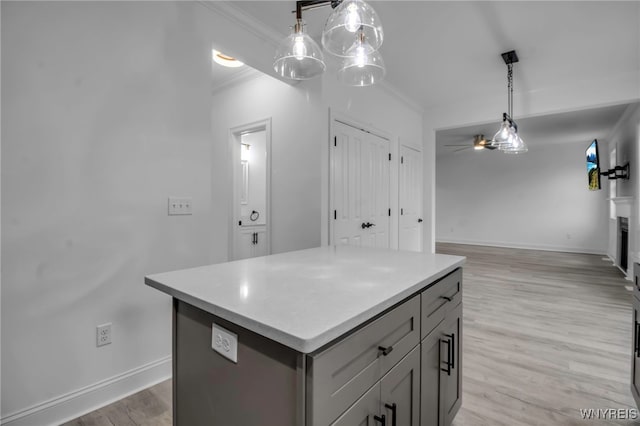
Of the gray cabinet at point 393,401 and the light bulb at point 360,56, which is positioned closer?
the gray cabinet at point 393,401

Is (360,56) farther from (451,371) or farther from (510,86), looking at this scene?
(510,86)

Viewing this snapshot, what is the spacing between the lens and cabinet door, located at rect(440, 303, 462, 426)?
1.43m

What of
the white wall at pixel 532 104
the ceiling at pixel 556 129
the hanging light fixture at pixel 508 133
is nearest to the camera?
the hanging light fixture at pixel 508 133

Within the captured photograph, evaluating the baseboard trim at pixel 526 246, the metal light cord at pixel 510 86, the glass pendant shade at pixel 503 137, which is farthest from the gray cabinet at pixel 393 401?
the baseboard trim at pixel 526 246

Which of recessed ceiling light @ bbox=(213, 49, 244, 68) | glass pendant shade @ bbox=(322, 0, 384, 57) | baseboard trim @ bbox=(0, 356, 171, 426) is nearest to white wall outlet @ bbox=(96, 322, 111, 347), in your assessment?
baseboard trim @ bbox=(0, 356, 171, 426)

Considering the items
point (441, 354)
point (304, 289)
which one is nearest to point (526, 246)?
point (441, 354)

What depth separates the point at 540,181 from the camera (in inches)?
310

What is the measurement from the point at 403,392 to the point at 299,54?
4.80 ft

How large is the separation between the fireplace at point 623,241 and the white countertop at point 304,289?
5.81 metres

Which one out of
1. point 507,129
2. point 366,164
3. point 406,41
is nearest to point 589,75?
point 507,129

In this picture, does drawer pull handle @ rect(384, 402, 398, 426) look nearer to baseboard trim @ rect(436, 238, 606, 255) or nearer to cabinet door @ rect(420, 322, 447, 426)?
cabinet door @ rect(420, 322, 447, 426)

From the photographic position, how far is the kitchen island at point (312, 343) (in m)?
0.77

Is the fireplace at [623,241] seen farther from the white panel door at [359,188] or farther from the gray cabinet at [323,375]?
the gray cabinet at [323,375]

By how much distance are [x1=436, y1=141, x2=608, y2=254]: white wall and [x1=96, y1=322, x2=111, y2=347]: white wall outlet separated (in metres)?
9.05
